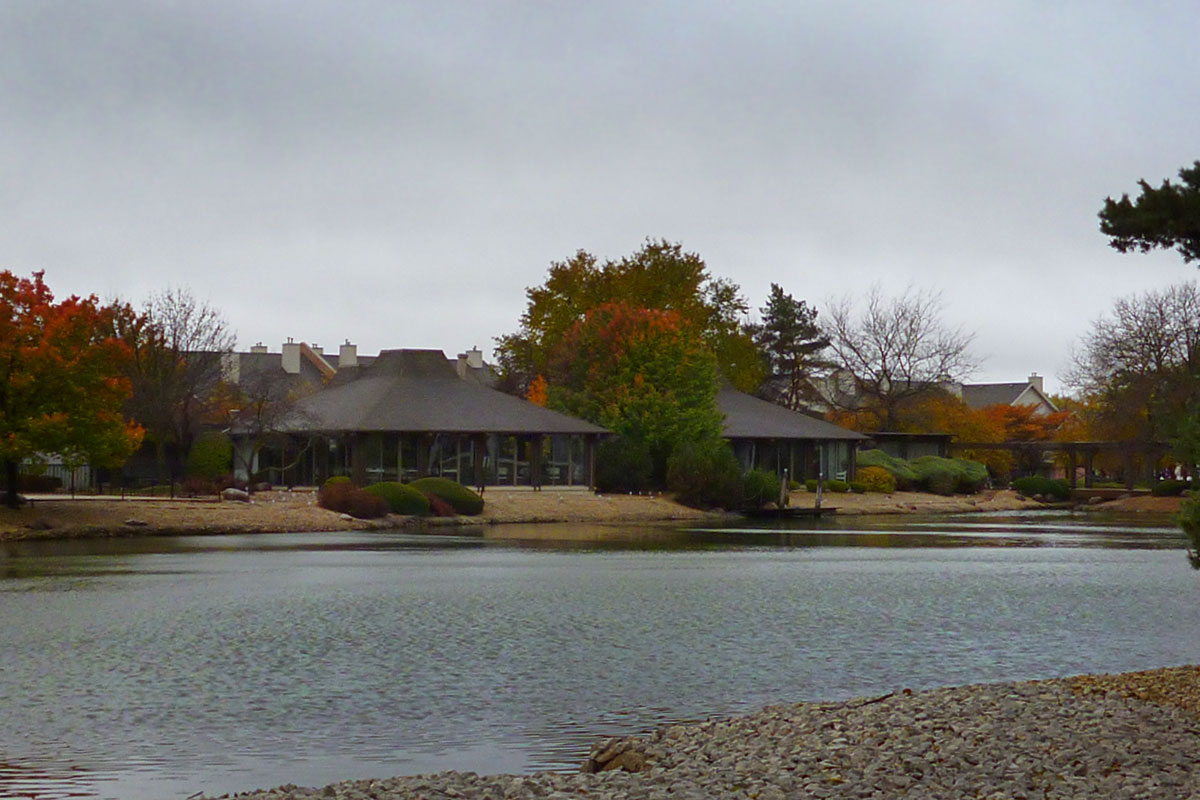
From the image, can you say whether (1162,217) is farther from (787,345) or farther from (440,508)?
(787,345)

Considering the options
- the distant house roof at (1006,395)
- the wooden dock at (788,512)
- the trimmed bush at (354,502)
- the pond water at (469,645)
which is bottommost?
the pond water at (469,645)

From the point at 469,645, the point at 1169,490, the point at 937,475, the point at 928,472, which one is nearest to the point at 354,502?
the point at 469,645

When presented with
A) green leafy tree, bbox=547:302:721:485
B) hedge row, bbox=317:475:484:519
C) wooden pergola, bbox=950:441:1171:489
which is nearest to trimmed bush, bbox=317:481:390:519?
hedge row, bbox=317:475:484:519

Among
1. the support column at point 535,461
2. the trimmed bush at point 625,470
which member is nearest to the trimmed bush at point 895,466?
the trimmed bush at point 625,470

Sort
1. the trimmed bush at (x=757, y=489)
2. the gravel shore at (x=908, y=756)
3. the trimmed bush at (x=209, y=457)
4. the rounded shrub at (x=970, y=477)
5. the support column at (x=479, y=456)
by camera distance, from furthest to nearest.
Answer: the rounded shrub at (x=970, y=477)
the trimmed bush at (x=757, y=489)
the support column at (x=479, y=456)
the trimmed bush at (x=209, y=457)
the gravel shore at (x=908, y=756)

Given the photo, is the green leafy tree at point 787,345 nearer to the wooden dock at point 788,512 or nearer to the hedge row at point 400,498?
the wooden dock at point 788,512

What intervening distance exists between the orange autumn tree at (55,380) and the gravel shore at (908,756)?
31.5 meters

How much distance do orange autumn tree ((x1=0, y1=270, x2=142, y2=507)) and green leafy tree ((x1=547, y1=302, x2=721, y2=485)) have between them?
2588 centimetres

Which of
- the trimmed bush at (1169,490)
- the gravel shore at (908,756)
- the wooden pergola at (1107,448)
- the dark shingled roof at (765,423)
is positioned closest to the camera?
the gravel shore at (908,756)

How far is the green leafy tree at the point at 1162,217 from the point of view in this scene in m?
11.2

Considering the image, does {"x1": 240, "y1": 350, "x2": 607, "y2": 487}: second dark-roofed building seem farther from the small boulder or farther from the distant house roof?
the distant house roof

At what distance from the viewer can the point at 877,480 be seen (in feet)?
235

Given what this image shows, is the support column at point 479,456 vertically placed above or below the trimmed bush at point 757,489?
above

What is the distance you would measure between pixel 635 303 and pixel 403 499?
30420 mm
